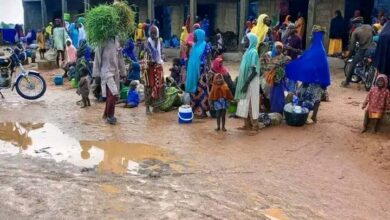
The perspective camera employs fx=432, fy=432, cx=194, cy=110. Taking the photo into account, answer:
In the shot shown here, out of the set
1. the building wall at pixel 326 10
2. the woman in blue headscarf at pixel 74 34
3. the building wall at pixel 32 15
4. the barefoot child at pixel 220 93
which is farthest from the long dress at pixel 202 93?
the building wall at pixel 32 15

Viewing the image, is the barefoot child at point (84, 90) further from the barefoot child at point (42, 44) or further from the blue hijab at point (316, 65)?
the barefoot child at point (42, 44)

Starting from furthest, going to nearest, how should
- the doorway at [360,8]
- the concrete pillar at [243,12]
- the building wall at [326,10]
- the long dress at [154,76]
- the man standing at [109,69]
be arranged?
the concrete pillar at [243,12] < the building wall at [326,10] < the doorway at [360,8] < the long dress at [154,76] < the man standing at [109,69]

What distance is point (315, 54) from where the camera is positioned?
6883mm

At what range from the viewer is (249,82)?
6.51 meters

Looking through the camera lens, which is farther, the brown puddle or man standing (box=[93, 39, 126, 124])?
man standing (box=[93, 39, 126, 124])

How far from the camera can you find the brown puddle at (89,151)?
5301 mm

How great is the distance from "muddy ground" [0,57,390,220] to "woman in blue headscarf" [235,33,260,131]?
359mm

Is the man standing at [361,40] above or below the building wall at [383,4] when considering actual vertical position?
below

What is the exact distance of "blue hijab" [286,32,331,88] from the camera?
6863 millimetres

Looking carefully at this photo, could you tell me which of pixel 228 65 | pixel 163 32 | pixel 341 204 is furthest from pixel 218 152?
pixel 163 32

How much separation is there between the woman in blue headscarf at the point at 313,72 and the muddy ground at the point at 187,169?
0.51m

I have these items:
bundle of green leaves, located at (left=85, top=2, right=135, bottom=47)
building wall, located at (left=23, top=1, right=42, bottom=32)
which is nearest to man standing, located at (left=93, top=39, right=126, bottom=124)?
bundle of green leaves, located at (left=85, top=2, right=135, bottom=47)

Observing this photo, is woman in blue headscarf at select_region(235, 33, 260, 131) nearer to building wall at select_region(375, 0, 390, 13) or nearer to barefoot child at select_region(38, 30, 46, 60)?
building wall at select_region(375, 0, 390, 13)

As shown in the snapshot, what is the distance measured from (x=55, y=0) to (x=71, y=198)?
2394 cm
